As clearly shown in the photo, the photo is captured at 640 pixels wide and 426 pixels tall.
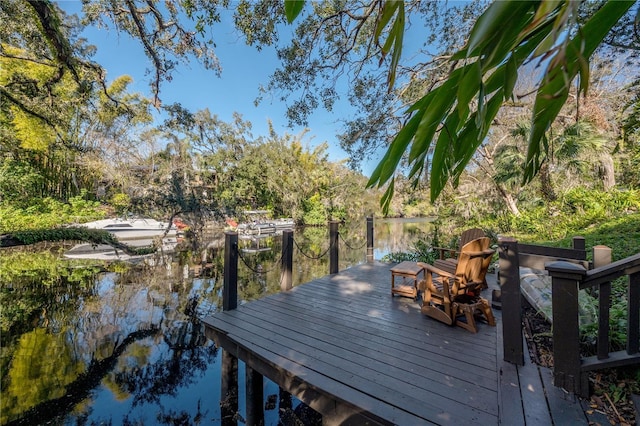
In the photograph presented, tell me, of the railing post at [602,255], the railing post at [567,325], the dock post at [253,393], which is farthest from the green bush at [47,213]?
the railing post at [602,255]

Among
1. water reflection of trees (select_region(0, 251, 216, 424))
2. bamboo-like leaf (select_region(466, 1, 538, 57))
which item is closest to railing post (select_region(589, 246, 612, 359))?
bamboo-like leaf (select_region(466, 1, 538, 57))

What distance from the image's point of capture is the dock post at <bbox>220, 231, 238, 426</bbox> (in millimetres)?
3062

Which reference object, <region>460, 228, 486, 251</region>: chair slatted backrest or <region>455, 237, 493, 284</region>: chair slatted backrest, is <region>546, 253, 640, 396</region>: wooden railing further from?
<region>460, 228, 486, 251</region>: chair slatted backrest

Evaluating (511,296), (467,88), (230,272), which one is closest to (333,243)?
(230,272)

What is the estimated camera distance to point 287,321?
306cm

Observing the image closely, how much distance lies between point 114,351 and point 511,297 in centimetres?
542

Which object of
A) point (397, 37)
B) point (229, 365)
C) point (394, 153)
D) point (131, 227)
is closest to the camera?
point (397, 37)

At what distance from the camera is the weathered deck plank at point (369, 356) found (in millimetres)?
1751

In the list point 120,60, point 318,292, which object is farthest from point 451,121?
point 120,60

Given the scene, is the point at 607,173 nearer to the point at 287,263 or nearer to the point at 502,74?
the point at 287,263

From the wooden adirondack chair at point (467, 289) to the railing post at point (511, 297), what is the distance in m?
0.58

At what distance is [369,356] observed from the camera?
2318 mm

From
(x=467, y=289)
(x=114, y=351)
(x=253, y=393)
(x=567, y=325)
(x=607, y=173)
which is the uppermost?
(x=607, y=173)

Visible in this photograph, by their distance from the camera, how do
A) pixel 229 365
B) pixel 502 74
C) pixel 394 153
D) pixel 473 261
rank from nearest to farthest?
1. pixel 502 74
2. pixel 394 153
3. pixel 473 261
4. pixel 229 365
